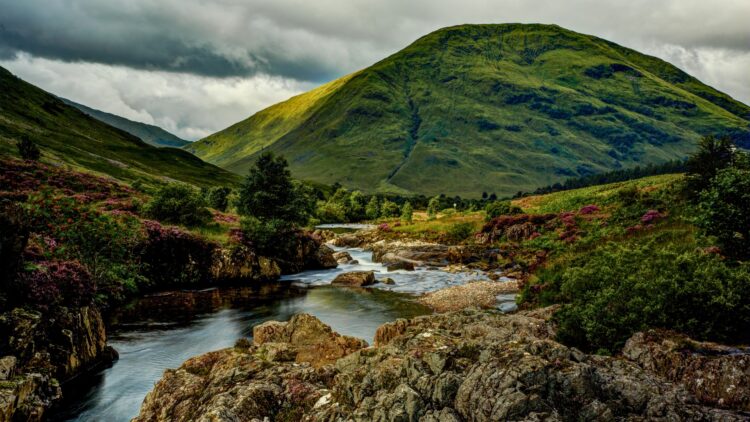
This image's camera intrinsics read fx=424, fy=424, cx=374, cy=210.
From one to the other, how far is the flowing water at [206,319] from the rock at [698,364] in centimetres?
1744

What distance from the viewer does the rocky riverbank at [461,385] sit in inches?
→ 439

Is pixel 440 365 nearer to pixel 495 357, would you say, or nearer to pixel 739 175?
pixel 495 357

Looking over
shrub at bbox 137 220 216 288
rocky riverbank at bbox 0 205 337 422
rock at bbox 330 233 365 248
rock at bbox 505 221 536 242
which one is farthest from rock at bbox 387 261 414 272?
rocky riverbank at bbox 0 205 337 422

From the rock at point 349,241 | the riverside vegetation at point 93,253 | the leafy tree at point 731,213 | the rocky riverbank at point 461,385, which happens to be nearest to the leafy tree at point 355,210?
the rock at point 349,241

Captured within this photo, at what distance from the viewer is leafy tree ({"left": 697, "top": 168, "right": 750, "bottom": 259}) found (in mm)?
17266

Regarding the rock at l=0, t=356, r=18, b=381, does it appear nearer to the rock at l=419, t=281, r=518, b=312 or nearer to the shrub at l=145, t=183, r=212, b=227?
the rock at l=419, t=281, r=518, b=312

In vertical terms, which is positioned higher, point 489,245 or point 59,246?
point 59,246

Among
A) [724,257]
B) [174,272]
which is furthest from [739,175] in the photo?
[174,272]

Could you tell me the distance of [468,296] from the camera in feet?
124

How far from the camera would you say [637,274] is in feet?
63.8

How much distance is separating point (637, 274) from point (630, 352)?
523cm

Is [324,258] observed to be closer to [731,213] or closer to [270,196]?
[270,196]

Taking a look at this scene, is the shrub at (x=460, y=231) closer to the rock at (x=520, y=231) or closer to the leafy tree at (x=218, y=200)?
the rock at (x=520, y=231)

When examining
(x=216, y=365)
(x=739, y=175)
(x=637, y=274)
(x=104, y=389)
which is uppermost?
(x=739, y=175)
